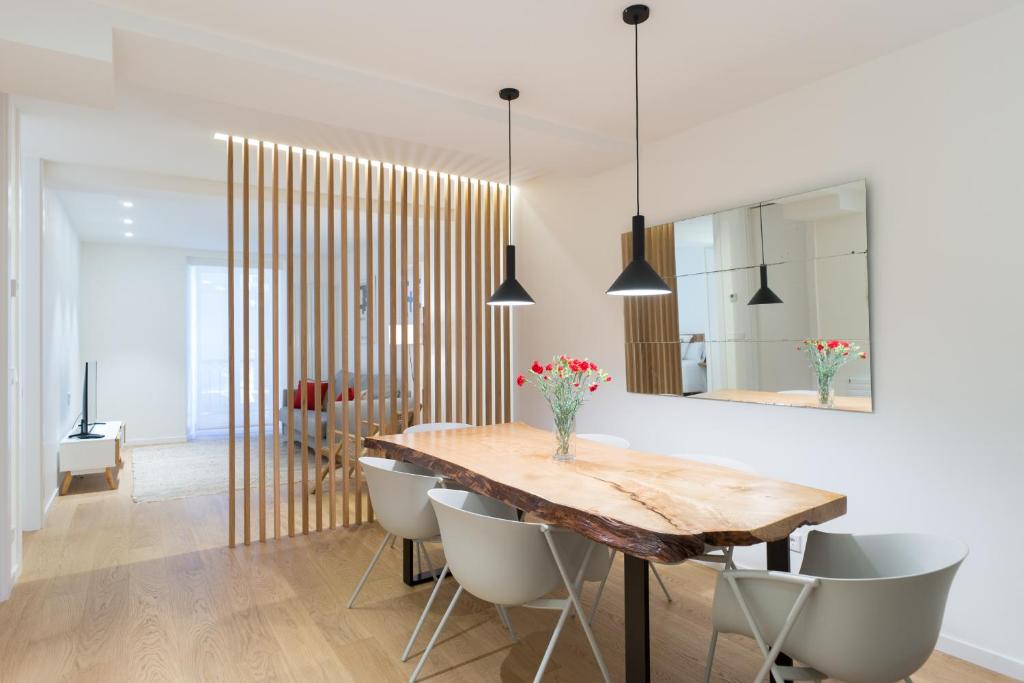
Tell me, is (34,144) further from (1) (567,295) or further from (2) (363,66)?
(1) (567,295)

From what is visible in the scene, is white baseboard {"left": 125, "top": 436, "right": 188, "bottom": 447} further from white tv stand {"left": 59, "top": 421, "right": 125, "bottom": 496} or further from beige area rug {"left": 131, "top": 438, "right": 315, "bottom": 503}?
white tv stand {"left": 59, "top": 421, "right": 125, "bottom": 496}

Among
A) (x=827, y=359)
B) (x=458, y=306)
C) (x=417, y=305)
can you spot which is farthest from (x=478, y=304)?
(x=827, y=359)

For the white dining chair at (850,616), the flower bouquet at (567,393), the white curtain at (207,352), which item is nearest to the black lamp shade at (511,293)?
the flower bouquet at (567,393)

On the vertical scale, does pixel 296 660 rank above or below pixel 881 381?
below

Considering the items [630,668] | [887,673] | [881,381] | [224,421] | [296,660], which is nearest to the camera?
[887,673]

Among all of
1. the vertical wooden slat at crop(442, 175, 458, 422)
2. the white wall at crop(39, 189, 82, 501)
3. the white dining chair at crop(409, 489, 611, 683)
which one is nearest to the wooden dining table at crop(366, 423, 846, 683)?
the white dining chair at crop(409, 489, 611, 683)

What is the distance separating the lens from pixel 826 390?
9.44 ft

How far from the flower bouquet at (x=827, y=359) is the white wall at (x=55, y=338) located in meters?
5.06

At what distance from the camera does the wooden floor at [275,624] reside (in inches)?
90.6

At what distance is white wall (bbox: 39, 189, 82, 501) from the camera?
173 inches

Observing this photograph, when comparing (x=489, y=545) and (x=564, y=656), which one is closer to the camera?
(x=489, y=545)

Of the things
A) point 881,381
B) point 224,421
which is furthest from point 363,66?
point 224,421

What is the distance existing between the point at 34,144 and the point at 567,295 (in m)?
3.87

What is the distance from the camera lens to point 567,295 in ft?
15.1
